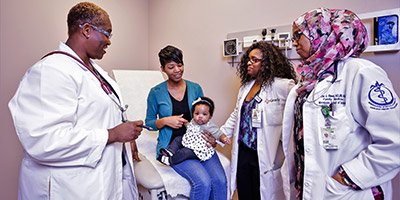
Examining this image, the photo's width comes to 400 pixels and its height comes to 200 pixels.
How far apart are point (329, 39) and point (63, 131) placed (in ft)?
4.16

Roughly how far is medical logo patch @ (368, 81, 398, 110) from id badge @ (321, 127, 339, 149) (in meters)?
0.19

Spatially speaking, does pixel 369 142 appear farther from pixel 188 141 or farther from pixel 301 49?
pixel 188 141

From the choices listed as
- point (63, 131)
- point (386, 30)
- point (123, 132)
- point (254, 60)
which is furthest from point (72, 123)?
point (386, 30)

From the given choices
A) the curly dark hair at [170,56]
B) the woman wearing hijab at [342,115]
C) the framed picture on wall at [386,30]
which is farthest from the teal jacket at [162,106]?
the framed picture on wall at [386,30]

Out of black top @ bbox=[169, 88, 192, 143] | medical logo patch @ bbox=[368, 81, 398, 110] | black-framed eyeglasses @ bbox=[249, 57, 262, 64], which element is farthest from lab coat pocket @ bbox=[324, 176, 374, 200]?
black top @ bbox=[169, 88, 192, 143]

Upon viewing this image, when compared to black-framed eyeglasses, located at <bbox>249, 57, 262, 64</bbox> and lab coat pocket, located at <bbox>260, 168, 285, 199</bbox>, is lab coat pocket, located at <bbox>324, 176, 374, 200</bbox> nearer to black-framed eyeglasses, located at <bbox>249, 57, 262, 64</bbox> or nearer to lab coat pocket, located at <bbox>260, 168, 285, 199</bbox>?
lab coat pocket, located at <bbox>260, 168, 285, 199</bbox>

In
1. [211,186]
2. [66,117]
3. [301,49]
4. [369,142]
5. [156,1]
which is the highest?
[156,1]

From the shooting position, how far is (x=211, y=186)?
154cm

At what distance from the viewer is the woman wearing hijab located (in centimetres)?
94

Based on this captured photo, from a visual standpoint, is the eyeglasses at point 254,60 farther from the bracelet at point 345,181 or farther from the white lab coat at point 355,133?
the bracelet at point 345,181

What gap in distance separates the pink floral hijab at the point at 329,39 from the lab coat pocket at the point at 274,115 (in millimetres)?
360

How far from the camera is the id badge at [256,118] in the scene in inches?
62.3

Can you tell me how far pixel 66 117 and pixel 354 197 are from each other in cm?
129

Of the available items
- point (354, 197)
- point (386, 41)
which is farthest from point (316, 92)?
point (386, 41)
